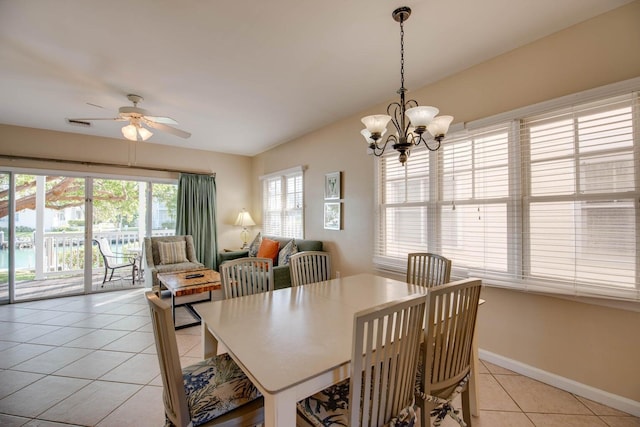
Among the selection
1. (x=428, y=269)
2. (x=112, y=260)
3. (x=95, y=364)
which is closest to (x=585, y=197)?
(x=428, y=269)

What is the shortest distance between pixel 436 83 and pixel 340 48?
1195 mm

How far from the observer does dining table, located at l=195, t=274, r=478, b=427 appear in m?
1.00

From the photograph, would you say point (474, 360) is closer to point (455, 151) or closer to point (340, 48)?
point (455, 151)

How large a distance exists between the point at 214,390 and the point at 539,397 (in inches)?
88.0

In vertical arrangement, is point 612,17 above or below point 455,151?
above

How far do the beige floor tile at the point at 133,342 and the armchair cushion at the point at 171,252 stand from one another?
5.88ft

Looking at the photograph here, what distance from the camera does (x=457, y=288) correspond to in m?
1.33

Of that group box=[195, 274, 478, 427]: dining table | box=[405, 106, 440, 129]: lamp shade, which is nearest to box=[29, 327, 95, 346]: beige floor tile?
box=[195, 274, 478, 427]: dining table

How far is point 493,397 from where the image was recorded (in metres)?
2.04

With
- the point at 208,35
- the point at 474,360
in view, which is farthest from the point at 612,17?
the point at 208,35

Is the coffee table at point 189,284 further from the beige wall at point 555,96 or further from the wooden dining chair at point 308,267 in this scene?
the beige wall at point 555,96

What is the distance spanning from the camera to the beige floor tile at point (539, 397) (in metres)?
1.90

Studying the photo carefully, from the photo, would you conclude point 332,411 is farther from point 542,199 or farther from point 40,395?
point 40,395

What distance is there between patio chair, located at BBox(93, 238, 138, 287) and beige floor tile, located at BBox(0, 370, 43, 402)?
2.91 meters
